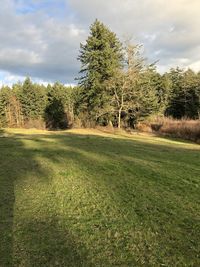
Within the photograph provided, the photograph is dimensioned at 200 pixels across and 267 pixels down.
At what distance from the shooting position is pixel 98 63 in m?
40.0

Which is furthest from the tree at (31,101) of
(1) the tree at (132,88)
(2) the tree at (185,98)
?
(1) the tree at (132,88)

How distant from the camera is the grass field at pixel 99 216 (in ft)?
12.6

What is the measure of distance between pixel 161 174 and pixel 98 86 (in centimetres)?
3134

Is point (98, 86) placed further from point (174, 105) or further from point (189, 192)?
point (174, 105)

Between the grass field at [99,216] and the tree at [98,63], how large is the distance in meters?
30.8

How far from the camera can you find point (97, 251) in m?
3.94

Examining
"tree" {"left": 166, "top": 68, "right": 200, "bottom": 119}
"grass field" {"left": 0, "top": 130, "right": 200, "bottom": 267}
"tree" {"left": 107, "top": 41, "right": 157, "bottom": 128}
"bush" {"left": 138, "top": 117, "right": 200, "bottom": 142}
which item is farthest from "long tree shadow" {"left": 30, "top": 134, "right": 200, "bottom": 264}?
"tree" {"left": 166, "top": 68, "right": 200, "bottom": 119}

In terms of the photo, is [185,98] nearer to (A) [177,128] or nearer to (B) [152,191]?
(A) [177,128]

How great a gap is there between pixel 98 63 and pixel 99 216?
36232 mm

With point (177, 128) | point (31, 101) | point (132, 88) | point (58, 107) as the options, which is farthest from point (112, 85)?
point (31, 101)

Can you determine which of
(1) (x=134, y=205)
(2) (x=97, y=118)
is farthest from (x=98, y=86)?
(1) (x=134, y=205)

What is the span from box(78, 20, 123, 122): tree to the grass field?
3085 centimetres

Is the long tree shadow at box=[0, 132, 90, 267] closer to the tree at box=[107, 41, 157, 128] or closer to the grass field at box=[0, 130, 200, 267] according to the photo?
the grass field at box=[0, 130, 200, 267]

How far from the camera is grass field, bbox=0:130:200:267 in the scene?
3847mm
